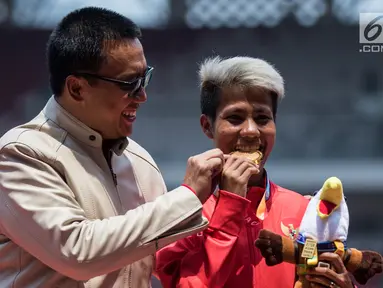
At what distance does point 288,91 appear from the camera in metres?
4.35

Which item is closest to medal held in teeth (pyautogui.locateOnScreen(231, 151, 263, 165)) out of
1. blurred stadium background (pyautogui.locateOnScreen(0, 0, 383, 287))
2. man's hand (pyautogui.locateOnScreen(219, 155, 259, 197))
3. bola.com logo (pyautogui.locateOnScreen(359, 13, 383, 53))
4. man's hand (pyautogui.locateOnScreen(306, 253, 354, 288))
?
man's hand (pyautogui.locateOnScreen(219, 155, 259, 197))

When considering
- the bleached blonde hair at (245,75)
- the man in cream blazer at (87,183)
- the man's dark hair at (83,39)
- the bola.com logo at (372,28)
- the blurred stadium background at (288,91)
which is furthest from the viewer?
the blurred stadium background at (288,91)

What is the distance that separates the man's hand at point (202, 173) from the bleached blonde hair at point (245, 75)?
0.21 metres

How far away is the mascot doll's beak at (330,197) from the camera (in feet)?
4.38

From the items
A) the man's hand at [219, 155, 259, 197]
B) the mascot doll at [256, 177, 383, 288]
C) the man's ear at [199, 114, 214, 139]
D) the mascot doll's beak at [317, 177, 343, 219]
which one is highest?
the man's ear at [199, 114, 214, 139]

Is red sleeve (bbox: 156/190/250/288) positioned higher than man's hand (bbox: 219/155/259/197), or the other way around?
man's hand (bbox: 219/155/259/197)

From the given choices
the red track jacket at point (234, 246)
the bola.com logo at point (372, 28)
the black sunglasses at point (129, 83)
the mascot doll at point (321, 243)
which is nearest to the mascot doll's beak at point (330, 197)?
the mascot doll at point (321, 243)

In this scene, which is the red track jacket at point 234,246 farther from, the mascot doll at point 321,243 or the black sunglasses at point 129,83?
the black sunglasses at point 129,83

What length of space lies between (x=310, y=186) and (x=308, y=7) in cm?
99

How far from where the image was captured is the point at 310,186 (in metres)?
4.25

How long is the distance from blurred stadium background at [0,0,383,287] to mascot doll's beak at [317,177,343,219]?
9.21ft

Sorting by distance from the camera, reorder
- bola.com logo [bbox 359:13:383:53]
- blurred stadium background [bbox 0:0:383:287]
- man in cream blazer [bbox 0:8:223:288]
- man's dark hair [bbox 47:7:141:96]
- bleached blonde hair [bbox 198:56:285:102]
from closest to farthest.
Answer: man in cream blazer [bbox 0:8:223:288] → man's dark hair [bbox 47:7:141:96] → bleached blonde hair [bbox 198:56:285:102] → bola.com logo [bbox 359:13:383:53] → blurred stadium background [bbox 0:0:383:287]

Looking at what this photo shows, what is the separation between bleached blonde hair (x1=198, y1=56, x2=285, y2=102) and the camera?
1.48 metres

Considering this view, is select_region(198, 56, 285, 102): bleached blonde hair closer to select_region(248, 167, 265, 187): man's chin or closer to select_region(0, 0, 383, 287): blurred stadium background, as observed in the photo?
select_region(248, 167, 265, 187): man's chin
